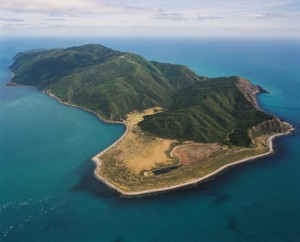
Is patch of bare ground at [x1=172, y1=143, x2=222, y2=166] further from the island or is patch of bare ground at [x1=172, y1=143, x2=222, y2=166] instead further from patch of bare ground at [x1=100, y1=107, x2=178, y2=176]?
patch of bare ground at [x1=100, y1=107, x2=178, y2=176]

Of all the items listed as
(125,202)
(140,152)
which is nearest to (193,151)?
(140,152)

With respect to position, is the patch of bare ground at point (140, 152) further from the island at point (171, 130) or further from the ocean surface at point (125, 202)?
the ocean surface at point (125, 202)

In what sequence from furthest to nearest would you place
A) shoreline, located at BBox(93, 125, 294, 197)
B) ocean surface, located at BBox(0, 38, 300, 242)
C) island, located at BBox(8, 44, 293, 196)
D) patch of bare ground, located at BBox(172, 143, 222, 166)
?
1. patch of bare ground, located at BBox(172, 143, 222, 166)
2. island, located at BBox(8, 44, 293, 196)
3. shoreline, located at BBox(93, 125, 294, 197)
4. ocean surface, located at BBox(0, 38, 300, 242)

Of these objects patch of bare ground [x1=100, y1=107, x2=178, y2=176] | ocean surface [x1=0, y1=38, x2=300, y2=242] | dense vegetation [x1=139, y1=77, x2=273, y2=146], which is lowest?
ocean surface [x1=0, y1=38, x2=300, y2=242]

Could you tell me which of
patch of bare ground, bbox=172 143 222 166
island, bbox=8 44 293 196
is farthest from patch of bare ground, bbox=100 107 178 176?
patch of bare ground, bbox=172 143 222 166

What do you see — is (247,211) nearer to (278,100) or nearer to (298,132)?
(298,132)

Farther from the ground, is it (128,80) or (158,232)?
(128,80)

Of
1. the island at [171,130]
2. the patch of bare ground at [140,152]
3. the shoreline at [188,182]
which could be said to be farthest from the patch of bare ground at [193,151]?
the shoreline at [188,182]

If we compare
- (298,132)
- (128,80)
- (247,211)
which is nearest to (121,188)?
(247,211)
